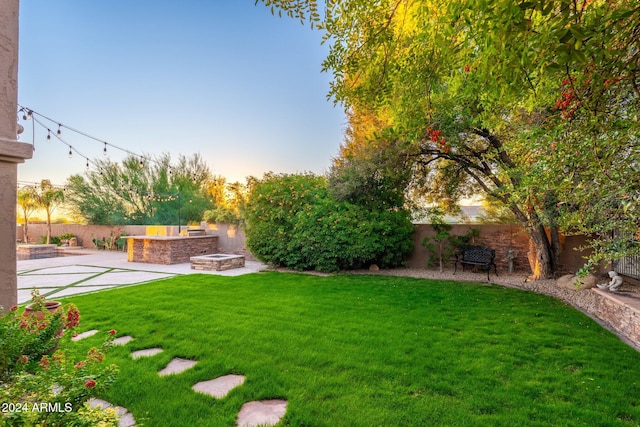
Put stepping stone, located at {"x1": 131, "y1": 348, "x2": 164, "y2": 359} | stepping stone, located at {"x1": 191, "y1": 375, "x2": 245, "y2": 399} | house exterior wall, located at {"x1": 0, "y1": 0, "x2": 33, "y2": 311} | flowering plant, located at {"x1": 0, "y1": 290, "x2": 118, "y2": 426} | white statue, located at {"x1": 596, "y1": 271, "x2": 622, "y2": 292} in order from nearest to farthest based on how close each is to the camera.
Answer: flowering plant, located at {"x1": 0, "y1": 290, "x2": 118, "y2": 426}, house exterior wall, located at {"x1": 0, "y1": 0, "x2": 33, "y2": 311}, stepping stone, located at {"x1": 191, "y1": 375, "x2": 245, "y2": 399}, stepping stone, located at {"x1": 131, "y1": 348, "x2": 164, "y2": 359}, white statue, located at {"x1": 596, "y1": 271, "x2": 622, "y2": 292}

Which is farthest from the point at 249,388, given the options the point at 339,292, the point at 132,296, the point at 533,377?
the point at 132,296

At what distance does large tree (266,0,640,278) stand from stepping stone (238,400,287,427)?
272cm

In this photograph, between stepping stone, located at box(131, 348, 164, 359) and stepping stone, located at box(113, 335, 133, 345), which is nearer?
stepping stone, located at box(131, 348, 164, 359)

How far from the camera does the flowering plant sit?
4.14ft

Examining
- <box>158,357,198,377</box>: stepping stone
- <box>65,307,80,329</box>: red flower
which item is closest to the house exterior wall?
<box>65,307,80,329</box>: red flower

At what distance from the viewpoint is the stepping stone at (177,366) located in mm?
2941

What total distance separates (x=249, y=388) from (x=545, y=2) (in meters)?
3.15

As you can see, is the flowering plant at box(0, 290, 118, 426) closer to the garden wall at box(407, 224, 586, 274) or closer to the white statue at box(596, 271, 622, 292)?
the white statue at box(596, 271, 622, 292)

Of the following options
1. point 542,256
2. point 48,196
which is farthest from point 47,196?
point 542,256

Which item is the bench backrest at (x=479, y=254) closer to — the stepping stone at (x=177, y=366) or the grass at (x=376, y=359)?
the grass at (x=376, y=359)

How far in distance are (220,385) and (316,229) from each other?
6.50m

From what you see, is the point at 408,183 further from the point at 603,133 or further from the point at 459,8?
the point at 459,8

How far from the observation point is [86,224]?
695 inches

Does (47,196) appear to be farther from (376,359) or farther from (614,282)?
(614,282)
